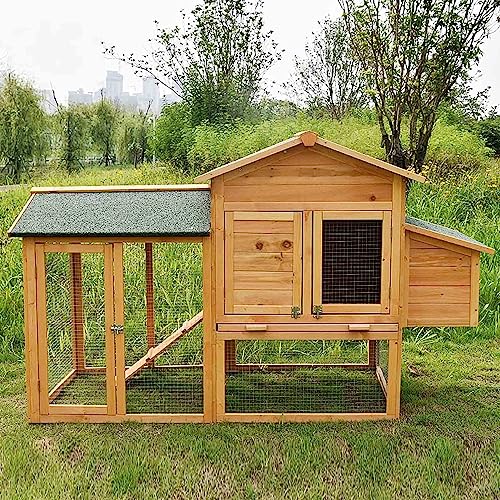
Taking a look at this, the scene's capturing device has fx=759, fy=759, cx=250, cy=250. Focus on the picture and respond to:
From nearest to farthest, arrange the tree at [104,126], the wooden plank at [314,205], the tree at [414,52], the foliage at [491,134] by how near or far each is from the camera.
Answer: the wooden plank at [314,205], the tree at [414,52], the foliage at [491,134], the tree at [104,126]

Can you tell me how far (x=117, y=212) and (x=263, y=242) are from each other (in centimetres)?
103

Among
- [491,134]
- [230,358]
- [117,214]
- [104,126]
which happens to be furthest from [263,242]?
[104,126]

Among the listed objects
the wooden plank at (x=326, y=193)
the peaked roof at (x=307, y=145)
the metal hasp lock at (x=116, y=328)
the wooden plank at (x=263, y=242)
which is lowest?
the metal hasp lock at (x=116, y=328)

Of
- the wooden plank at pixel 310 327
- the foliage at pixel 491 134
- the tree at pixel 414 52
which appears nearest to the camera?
the wooden plank at pixel 310 327

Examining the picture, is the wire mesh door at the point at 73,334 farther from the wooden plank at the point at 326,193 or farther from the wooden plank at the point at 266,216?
the wooden plank at the point at 326,193

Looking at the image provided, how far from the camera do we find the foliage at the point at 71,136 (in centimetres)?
1758

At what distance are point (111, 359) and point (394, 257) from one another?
2027 millimetres

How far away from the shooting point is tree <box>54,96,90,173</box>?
17.6 meters

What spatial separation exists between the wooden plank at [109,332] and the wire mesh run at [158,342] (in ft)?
0.66

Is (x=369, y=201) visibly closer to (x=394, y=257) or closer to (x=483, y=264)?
(x=394, y=257)

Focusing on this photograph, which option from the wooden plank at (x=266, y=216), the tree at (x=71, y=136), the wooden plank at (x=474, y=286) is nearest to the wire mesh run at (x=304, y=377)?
the wooden plank at (x=474, y=286)

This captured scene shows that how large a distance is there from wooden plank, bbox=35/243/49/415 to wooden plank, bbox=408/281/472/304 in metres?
2.49

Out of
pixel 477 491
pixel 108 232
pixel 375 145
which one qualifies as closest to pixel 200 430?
pixel 108 232

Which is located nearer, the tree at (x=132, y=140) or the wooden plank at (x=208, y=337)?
the wooden plank at (x=208, y=337)
